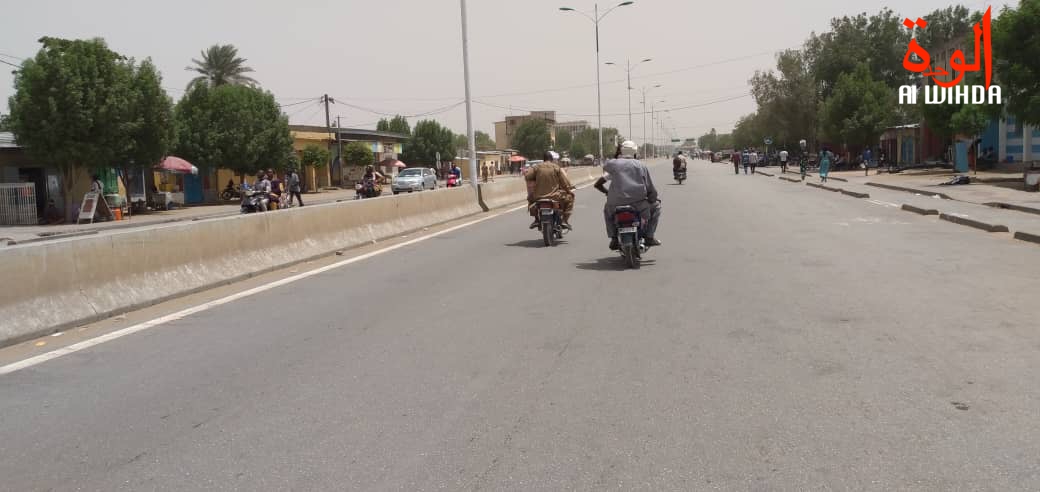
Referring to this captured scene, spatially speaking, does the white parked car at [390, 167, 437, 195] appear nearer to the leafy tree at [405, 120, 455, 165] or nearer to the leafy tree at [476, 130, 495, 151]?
the leafy tree at [405, 120, 455, 165]

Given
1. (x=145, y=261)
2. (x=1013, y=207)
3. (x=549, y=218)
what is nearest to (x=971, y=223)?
(x=1013, y=207)

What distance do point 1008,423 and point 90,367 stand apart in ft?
19.7

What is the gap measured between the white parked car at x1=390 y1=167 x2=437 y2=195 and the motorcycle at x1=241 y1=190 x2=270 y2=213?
74.7ft

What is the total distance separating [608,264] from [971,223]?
9.05m

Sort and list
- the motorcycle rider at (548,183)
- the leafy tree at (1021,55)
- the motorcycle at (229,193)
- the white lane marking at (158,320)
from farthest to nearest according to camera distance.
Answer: the motorcycle at (229,193), the leafy tree at (1021,55), the motorcycle rider at (548,183), the white lane marking at (158,320)

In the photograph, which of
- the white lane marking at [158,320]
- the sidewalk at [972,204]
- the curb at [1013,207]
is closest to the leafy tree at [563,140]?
the sidewalk at [972,204]

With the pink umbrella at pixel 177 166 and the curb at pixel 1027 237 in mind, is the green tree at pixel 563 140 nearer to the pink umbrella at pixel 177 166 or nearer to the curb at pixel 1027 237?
the pink umbrella at pixel 177 166

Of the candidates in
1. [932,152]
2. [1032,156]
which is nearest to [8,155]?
[1032,156]

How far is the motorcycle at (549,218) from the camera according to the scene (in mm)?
14586

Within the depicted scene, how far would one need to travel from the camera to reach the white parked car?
48.4m

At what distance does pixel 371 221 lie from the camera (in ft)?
55.2

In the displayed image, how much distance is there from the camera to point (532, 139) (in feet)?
458

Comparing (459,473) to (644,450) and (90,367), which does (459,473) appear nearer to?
(644,450)

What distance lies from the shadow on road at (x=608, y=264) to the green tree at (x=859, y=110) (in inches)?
1930
